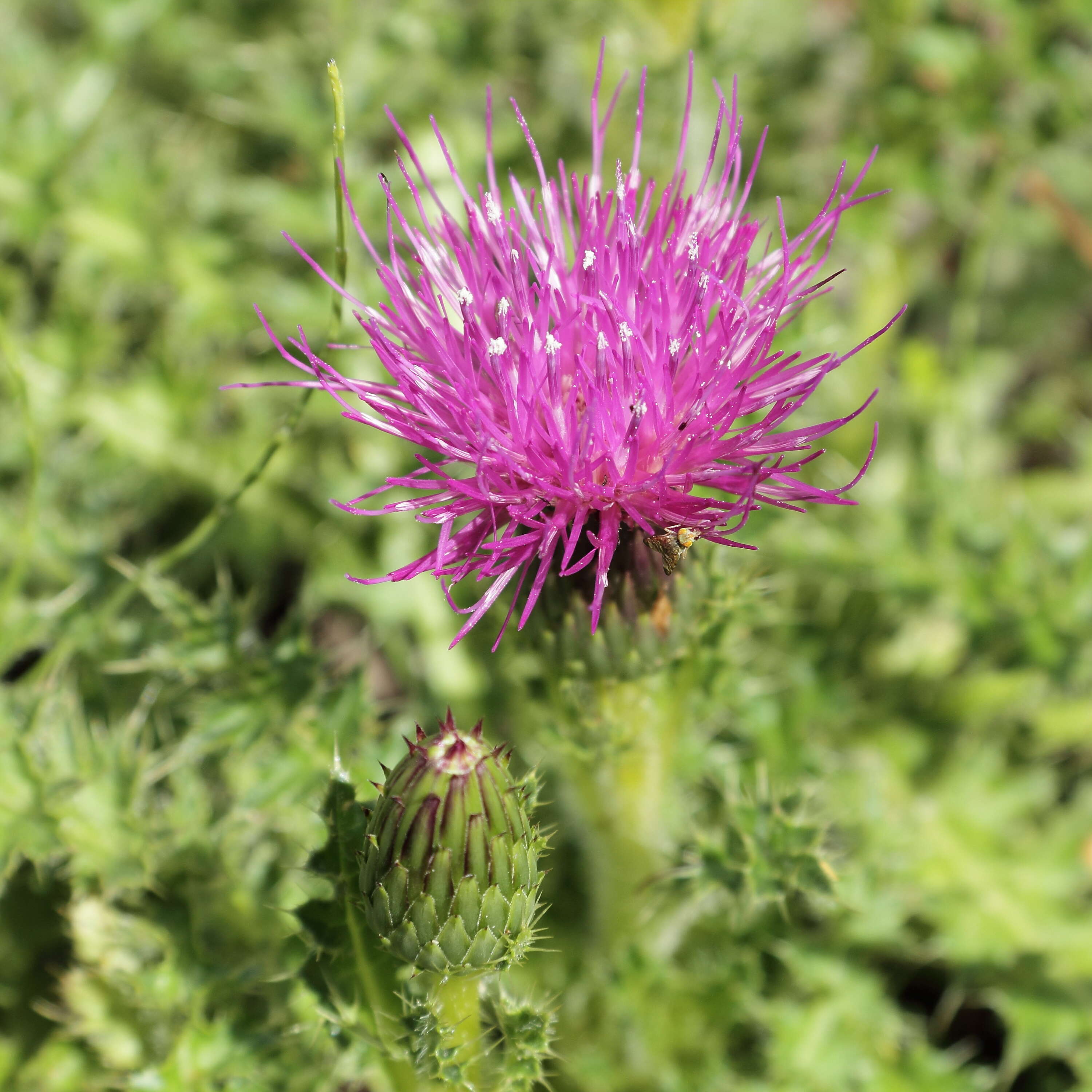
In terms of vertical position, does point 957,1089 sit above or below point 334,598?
below

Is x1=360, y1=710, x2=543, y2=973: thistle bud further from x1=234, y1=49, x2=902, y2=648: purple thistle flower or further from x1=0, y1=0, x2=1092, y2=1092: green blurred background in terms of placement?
x1=0, y1=0, x2=1092, y2=1092: green blurred background

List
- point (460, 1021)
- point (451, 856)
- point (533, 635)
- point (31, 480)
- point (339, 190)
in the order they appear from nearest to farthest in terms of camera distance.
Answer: point (451, 856), point (460, 1021), point (339, 190), point (533, 635), point (31, 480)

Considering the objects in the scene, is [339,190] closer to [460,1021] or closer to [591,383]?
[591,383]

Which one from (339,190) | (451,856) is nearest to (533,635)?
(451,856)

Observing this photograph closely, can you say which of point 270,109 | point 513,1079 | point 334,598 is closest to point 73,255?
point 270,109

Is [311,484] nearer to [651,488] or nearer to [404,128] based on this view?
[404,128]

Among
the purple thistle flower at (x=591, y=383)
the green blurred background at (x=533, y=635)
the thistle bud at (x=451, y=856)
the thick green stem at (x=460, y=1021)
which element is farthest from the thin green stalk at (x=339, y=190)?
the thick green stem at (x=460, y=1021)
